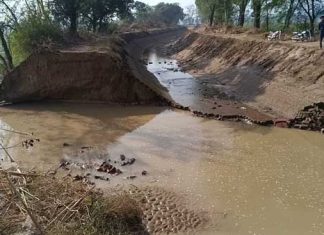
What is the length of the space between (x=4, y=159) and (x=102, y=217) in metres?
6.16

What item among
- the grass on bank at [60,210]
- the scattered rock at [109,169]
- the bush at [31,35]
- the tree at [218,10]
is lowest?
the scattered rock at [109,169]

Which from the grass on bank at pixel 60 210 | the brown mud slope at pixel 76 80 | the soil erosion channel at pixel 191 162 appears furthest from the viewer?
the brown mud slope at pixel 76 80

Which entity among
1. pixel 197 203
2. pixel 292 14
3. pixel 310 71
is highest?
pixel 292 14

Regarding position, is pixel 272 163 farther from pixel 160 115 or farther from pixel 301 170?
pixel 160 115

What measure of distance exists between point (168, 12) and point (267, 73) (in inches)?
3635

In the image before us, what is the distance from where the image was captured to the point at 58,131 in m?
15.8

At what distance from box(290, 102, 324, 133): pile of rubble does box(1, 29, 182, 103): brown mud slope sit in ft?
21.6

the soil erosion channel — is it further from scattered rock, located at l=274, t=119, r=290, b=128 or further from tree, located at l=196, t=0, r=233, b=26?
tree, located at l=196, t=0, r=233, b=26

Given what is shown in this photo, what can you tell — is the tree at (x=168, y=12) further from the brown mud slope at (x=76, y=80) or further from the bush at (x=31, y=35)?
the brown mud slope at (x=76, y=80)

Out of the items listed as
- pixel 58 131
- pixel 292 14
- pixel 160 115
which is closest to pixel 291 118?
pixel 160 115

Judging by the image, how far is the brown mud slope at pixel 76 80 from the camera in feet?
66.1

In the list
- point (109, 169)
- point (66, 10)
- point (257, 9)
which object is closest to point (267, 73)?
point (109, 169)

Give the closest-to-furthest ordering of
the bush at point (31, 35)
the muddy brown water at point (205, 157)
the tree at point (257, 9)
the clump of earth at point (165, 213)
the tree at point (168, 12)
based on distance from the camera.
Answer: the clump of earth at point (165, 213) → the muddy brown water at point (205, 157) → the bush at point (31, 35) → the tree at point (257, 9) → the tree at point (168, 12)

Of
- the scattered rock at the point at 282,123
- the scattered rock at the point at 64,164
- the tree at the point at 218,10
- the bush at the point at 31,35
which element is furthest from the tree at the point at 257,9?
the scattered rock at the point at 64,164
